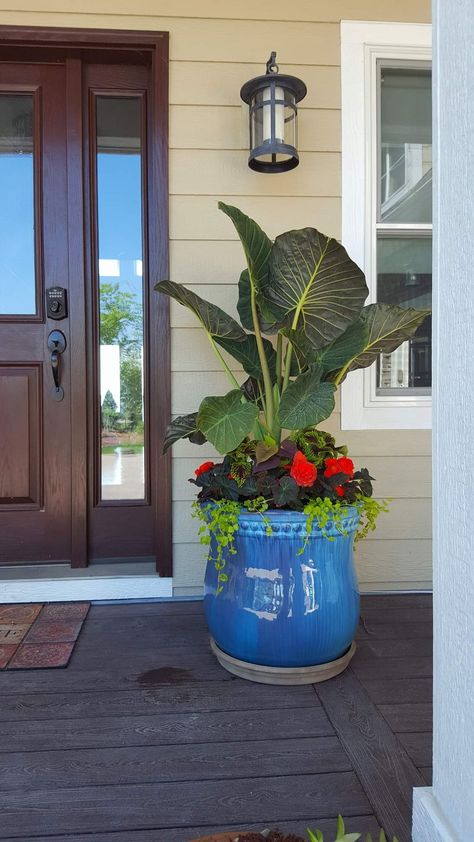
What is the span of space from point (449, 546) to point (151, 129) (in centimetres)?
202

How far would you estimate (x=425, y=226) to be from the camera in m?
2.24

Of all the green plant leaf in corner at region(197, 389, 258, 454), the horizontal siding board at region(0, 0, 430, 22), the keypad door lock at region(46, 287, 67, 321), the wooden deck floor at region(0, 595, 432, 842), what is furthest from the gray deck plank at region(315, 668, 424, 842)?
the horizontal siding board at region(0, 0, 430, 22)

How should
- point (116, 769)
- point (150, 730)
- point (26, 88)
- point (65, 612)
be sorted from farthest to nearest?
point (26, 88)
point (65, 612)
point (150, 730)
point (116, 769)

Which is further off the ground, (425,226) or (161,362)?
(425,226)

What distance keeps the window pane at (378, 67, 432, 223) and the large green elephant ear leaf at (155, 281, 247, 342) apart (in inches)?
34.5

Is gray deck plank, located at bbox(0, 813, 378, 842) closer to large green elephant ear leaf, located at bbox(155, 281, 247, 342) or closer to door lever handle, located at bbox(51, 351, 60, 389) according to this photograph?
large green elephant ear leaf, located at bbox(155, 281, 247, 342)

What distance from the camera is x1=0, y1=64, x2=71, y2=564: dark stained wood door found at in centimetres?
221

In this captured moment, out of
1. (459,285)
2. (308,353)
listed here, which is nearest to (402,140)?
(308,353)

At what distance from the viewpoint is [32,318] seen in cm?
223

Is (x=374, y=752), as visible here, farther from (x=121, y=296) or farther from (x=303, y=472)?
(x=121, y=296)

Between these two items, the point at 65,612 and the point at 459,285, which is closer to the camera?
the point at 459,285

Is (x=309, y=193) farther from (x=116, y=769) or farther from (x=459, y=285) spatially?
(x=116, y=769)

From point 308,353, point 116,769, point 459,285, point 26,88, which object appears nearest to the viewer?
point 459,285

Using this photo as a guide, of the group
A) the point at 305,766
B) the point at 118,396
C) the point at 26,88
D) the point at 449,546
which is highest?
the point at 26,88
